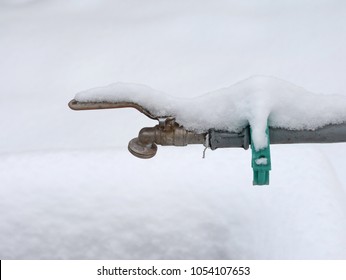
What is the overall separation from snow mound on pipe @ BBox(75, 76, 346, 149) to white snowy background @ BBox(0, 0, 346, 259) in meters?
0.30

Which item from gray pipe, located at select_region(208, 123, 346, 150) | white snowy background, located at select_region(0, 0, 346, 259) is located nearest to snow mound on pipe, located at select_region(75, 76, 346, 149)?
gray pipe, located at select_region(208, 123, 346, 150)

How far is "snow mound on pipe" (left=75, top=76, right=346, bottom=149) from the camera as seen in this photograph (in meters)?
0.56

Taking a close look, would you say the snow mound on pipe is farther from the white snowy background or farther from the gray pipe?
the white snowy background

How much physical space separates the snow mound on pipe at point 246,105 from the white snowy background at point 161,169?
302 millimetres

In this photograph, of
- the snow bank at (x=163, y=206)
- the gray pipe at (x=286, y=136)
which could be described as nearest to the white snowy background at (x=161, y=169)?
the snow bank at (x=163, y=206)

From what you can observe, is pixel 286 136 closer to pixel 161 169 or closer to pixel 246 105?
pixel 246 105

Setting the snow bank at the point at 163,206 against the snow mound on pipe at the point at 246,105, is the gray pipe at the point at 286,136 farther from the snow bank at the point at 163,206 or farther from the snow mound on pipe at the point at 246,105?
the snow bank at the point at 163,206

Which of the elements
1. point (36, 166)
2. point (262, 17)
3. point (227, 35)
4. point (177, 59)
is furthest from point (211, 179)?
point (262, 17)

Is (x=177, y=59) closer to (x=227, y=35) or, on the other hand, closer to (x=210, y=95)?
(x=227, y=35)

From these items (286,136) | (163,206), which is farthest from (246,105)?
(163,206)

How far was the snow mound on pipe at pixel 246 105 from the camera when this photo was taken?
0.56 metres

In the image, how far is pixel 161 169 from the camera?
1.01 m

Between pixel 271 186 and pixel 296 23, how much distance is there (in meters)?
0.92

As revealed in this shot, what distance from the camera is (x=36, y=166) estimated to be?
1.04m
